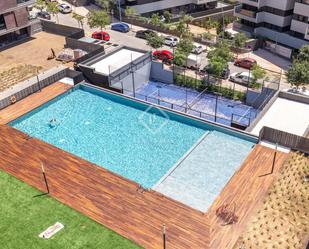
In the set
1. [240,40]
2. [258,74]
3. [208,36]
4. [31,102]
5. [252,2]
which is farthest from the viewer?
[252,2]

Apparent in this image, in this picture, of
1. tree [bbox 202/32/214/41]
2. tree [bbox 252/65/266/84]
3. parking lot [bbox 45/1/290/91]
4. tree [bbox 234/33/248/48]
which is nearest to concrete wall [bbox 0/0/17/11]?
parking lot [bbox 45/1/290/91]

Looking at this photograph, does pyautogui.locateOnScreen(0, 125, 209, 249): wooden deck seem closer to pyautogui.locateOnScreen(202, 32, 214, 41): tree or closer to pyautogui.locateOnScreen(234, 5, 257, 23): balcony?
pyautogui.locateOnScreen(202, 32, 214, 41): tree

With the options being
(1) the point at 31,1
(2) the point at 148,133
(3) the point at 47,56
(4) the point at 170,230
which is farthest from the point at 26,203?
(1) the point at 31,1

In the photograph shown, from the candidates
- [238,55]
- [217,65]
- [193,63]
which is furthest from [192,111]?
[238,55]

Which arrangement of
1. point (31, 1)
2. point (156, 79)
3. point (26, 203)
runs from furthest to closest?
point (31, 1) → point (156, 79) → point (26, 203)

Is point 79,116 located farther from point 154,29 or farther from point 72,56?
point 154,29

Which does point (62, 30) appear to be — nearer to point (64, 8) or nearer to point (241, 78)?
point (64, 8)

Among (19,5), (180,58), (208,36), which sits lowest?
(208,36)

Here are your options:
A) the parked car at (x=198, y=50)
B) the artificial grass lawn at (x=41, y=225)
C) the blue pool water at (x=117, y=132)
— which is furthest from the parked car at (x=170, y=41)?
the artificial grass lawn at (x=41, y=225)
